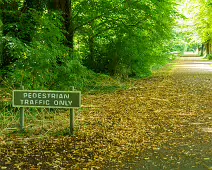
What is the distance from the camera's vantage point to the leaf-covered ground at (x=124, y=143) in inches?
219

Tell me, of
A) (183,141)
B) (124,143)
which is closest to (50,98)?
(124,143)

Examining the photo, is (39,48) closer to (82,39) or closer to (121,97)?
(121,97)

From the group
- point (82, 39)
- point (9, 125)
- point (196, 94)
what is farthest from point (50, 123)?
point (82, 39)

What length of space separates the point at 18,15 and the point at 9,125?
464 cm

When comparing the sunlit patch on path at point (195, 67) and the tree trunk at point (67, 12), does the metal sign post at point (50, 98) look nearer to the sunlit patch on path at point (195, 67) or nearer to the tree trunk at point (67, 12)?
the tree trunk at point (67, 12)

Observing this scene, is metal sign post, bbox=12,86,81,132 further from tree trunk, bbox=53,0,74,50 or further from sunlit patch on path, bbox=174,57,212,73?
sunlit patch on path, bbox=174,57,212,73

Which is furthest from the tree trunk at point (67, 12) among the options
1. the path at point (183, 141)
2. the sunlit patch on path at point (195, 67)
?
the sunlit patch on path at point (195, 67)

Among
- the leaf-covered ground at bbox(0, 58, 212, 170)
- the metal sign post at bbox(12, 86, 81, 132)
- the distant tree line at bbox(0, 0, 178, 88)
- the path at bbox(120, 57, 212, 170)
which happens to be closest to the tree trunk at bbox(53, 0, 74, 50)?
the distant tree line at bbox(0, 0, 178, 88)

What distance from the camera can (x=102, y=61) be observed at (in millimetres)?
20156

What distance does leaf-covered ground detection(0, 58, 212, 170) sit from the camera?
18.2ft

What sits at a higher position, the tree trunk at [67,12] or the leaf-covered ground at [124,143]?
the tree trunk at [67,12]

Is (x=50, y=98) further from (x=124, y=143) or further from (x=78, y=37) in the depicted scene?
(x=78, y=37)

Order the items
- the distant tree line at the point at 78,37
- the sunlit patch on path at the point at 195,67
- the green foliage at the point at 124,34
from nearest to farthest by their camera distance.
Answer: the distant tree line at the point at 78,37, the green foliage at the point at 124,34, the sunlit patch on path at the point at 195,67

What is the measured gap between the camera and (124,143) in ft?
22.3
